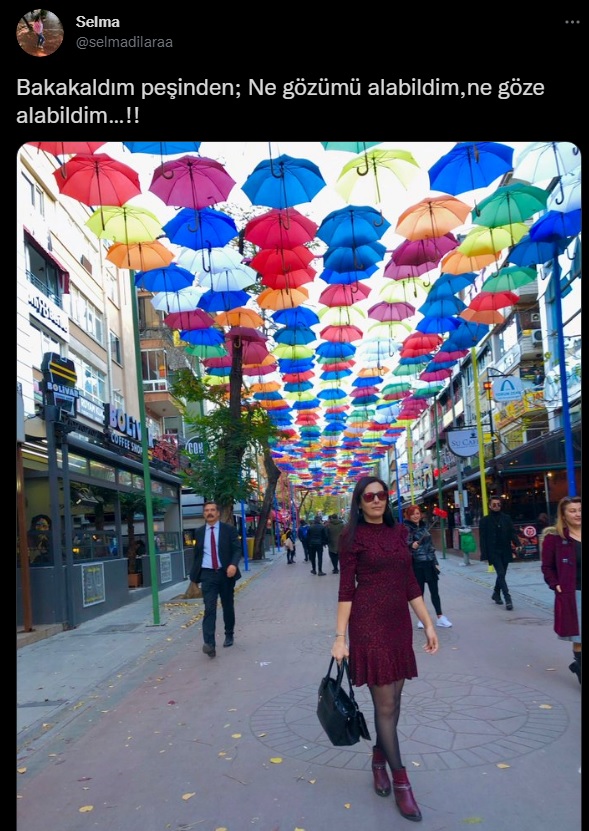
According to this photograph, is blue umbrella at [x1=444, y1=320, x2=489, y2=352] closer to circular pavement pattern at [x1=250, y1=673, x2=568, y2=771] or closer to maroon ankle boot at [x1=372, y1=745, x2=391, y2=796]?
circular pavement pattern at [x1=250, y1=673, x2=568, y2=771]

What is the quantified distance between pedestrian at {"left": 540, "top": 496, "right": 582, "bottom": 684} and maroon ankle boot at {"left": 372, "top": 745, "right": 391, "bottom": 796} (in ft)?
8.12

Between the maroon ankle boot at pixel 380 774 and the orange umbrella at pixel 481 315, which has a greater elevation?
the orange umbrella at pixel 481 315

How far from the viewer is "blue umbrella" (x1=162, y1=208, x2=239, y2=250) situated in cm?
933

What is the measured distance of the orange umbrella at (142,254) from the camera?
32.6ft

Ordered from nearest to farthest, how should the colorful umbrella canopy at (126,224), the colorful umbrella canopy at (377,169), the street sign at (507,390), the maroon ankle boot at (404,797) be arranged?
the maroon ankle boot at (404,797), the colorful umbrella canopy at (377,169), the colorful umbrella canopy at (126,224), the street sign at (507,390)

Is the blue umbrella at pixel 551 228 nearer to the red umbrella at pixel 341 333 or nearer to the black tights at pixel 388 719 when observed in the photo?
the black tights at pixel 388 719

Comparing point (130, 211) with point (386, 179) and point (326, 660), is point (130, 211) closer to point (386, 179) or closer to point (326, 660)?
point (386, 179)

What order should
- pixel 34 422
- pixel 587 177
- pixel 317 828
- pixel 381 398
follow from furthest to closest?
pixel 381 398 → pixel 34 422 → pixel 317 828 → pixel 587 177

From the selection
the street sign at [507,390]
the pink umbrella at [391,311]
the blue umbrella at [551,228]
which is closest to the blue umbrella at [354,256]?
the blue umbrella at [551,228]

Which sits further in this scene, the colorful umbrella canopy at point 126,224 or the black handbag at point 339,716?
the colorful umbrella canopy at point 126,224
